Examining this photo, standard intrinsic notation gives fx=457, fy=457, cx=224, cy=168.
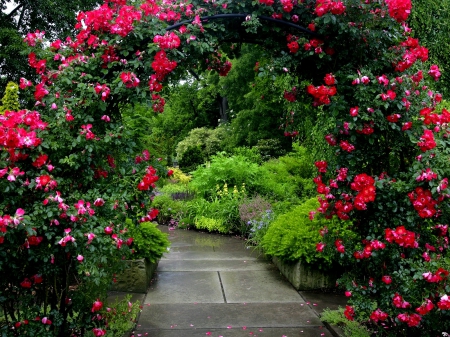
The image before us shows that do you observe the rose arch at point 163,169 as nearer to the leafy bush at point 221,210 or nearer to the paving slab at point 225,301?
the paving slab at point 225,301

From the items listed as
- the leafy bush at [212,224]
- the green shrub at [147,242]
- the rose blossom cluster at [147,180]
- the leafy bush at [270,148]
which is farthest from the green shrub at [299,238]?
the leafy bush at [270,148]

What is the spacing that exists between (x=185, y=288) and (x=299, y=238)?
53.5 inches

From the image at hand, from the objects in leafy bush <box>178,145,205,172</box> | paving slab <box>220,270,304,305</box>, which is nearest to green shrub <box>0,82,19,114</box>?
paving slab <box>220,270,304,305</box>

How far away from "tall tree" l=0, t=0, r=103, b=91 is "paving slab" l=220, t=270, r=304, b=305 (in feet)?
44.4

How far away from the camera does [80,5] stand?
17469mm

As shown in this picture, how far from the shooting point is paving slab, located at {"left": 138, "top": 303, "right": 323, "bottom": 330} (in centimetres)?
396

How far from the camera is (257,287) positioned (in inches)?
199

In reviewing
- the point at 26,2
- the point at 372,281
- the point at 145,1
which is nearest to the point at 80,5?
the point at 26,2

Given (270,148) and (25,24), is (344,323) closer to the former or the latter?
(270,148)

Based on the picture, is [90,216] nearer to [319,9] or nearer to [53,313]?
[53,313]

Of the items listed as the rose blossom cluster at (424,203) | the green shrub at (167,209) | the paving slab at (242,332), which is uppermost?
the rose blossom cluster at (424,203)

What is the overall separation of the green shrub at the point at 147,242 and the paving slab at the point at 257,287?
839 millimetres

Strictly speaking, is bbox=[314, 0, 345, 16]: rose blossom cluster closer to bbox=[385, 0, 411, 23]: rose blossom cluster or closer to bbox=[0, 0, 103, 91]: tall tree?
bbox=[385, 0, 411, 23]: rose blossom cluster

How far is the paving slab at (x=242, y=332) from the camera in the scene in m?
3.74
